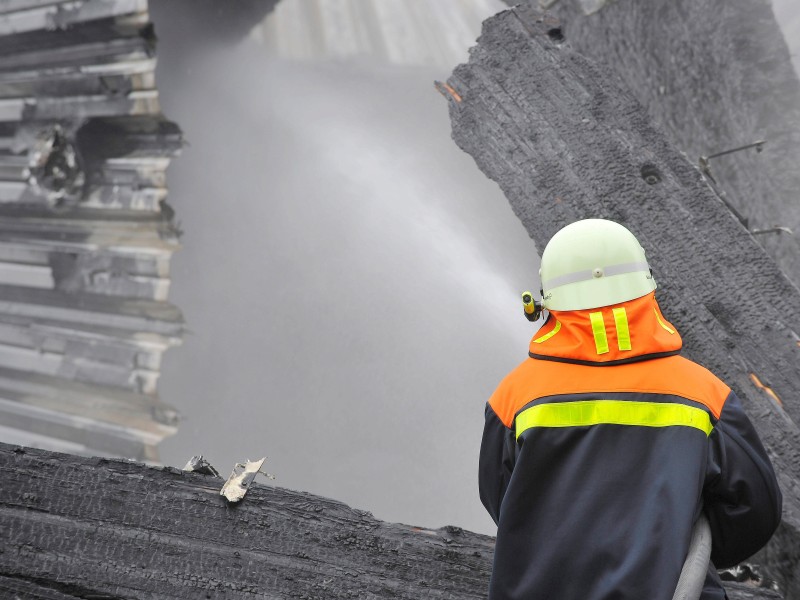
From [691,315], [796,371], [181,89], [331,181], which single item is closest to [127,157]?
[181,89]

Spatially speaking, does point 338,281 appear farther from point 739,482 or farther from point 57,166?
point 739,482

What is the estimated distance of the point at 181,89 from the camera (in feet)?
10.3

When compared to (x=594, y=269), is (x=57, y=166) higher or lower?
higher

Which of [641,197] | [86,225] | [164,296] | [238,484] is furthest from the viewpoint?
[86,225]

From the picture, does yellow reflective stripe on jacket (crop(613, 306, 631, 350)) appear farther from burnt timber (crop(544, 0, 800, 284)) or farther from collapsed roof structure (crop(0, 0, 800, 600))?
burnt timber (crop(544, 0, 800, 284))

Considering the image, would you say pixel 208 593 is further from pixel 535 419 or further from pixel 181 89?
pixel 181 89

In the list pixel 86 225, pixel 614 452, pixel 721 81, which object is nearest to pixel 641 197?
pixel 614 452

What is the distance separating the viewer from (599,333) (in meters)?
1.15

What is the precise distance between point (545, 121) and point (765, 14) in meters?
1.59

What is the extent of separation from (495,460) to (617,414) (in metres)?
0.28

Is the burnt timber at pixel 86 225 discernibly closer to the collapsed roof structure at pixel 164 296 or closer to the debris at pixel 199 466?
the collapsed roof structure at pixel 164 296

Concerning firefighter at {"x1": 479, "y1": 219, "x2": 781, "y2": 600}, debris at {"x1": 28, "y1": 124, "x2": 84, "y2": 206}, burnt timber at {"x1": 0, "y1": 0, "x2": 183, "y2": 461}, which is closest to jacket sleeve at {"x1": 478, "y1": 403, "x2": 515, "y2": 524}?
firefighter at {"x1": 479, "y1": 219, "x2": 781, "y2": 600}

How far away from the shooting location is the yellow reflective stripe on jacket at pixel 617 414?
1107 millimetres

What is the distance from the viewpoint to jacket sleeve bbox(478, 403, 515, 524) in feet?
4.24
